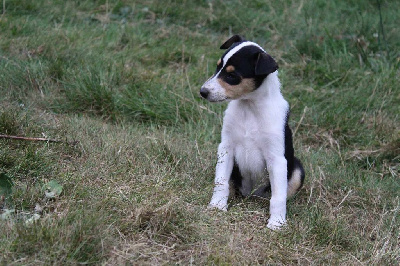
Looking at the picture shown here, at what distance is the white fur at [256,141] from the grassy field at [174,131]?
146 mm

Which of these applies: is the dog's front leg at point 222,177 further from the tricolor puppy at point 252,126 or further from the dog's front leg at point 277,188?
the dog's front leg at point 277,188

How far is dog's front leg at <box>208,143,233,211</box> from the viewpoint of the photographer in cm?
413

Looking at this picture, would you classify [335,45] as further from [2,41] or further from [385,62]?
[2,41]

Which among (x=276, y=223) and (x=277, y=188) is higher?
(x=277, y=188)

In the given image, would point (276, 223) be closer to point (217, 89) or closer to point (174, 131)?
point (217, 89)

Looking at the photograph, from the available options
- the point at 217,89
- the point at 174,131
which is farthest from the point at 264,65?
the point at 174,131

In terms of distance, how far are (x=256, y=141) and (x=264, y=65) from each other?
547 millimetres

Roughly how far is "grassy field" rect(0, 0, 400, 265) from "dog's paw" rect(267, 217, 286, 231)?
0.20ft

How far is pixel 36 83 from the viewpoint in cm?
572

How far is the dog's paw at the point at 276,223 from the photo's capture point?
12.7ft

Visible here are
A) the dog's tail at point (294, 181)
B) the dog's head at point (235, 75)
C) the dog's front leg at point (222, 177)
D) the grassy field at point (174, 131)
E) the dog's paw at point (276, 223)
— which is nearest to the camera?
the grassy field at point (174, 131)

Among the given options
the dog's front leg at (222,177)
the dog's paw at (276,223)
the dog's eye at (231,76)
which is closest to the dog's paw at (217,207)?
the dog's front leg at (222,177)

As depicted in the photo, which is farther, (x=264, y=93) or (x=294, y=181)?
(x=294, y=181)

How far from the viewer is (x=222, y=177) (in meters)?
4.23
